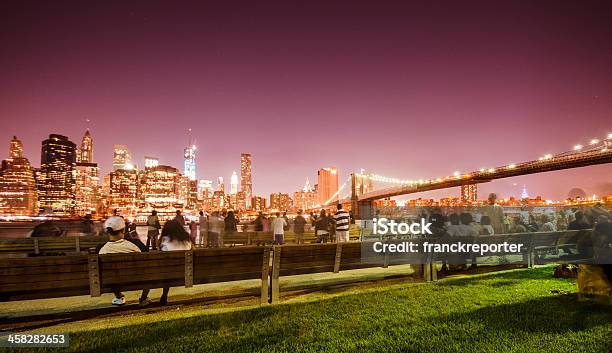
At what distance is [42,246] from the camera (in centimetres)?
982

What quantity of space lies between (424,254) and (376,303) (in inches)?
101

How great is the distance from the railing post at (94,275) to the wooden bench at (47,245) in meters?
5.70

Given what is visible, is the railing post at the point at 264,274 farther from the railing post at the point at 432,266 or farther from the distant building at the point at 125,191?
the distant building at the point at 125,191

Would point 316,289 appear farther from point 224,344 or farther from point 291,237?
point 291,237

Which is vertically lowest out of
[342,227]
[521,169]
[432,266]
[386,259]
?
[432,266]

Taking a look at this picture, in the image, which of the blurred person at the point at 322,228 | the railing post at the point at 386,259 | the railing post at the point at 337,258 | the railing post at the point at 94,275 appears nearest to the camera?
the railing post at the point at 94,275

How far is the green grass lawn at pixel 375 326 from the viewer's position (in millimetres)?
3939

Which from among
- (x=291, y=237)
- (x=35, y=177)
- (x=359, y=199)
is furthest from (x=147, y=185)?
(x=291, y=237)

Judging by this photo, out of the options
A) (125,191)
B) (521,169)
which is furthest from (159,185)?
(521,169)

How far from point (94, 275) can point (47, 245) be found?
6.59 meters

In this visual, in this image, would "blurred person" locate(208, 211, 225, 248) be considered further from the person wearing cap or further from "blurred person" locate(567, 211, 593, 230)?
"blurred person" locate(567, 211, 593, 230)

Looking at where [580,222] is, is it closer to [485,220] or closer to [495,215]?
[495,215]

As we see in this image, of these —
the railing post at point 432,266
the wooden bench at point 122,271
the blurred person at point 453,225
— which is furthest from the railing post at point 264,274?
the blurred person at point 453,225

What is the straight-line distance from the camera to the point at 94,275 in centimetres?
478
